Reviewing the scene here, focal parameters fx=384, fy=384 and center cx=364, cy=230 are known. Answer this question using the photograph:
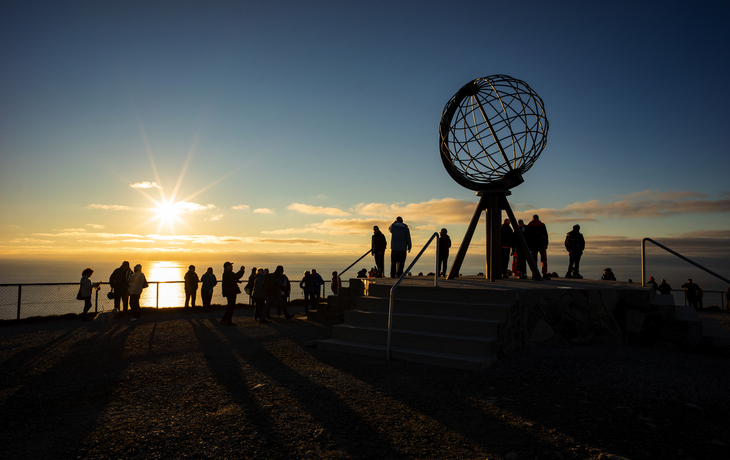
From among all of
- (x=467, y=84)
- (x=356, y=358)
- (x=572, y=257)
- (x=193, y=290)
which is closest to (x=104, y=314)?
(x=193, y=290)

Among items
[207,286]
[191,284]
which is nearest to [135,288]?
[207,286]

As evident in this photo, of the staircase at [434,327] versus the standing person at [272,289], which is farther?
the standing person at [272,289]

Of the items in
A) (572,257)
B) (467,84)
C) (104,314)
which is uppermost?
(467,84)

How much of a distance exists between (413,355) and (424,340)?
0.34 metres

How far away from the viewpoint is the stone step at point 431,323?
19.4ft

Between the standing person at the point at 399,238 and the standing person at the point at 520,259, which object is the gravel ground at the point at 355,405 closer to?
the standing person at the point at 520,259

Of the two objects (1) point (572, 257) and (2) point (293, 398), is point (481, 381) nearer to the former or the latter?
(2) point (293, 398)

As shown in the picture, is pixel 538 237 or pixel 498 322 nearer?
pixel 498 322

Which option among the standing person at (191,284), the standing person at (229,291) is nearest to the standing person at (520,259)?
the standing person at (229,291)

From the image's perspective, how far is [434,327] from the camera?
6.29 m

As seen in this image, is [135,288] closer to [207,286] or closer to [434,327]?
[207,286]

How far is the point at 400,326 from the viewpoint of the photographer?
6586 mm

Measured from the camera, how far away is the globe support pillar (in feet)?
32.1

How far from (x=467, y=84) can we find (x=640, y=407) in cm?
837
